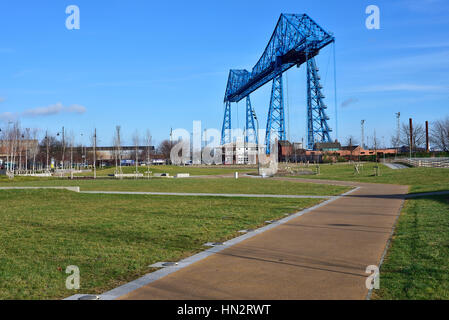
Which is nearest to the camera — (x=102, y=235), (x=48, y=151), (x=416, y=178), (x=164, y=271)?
(x=164, y=271)

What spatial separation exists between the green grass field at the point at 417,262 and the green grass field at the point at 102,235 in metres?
3.46

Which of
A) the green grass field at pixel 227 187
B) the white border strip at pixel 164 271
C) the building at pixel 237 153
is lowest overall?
the green grass field at pixel 227 187

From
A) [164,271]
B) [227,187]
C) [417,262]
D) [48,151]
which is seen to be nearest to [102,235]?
[164,271]

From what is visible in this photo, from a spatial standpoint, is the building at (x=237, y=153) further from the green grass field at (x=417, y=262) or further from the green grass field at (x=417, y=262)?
the green grass field at (x=417, y=262)

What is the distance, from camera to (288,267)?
6207 millimetres

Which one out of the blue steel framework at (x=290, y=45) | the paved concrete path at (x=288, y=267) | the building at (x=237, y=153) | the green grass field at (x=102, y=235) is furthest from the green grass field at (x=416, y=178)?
the building at (x=237, y=153)

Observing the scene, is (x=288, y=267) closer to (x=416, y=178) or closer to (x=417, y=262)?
(x=417, y=262)

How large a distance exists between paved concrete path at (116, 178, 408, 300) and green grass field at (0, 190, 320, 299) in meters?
0.80

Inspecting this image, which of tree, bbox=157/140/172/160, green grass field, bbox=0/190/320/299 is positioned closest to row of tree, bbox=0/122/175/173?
tree, bbox=157/140/172/160

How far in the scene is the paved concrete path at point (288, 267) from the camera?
500 cm

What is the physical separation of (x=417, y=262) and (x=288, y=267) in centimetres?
203

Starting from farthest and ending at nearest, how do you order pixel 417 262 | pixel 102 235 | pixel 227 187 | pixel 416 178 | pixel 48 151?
pixel 48 151 < pixel 416 178 < pixel 227 187 < pixel 102 235 < pixel 417 262
